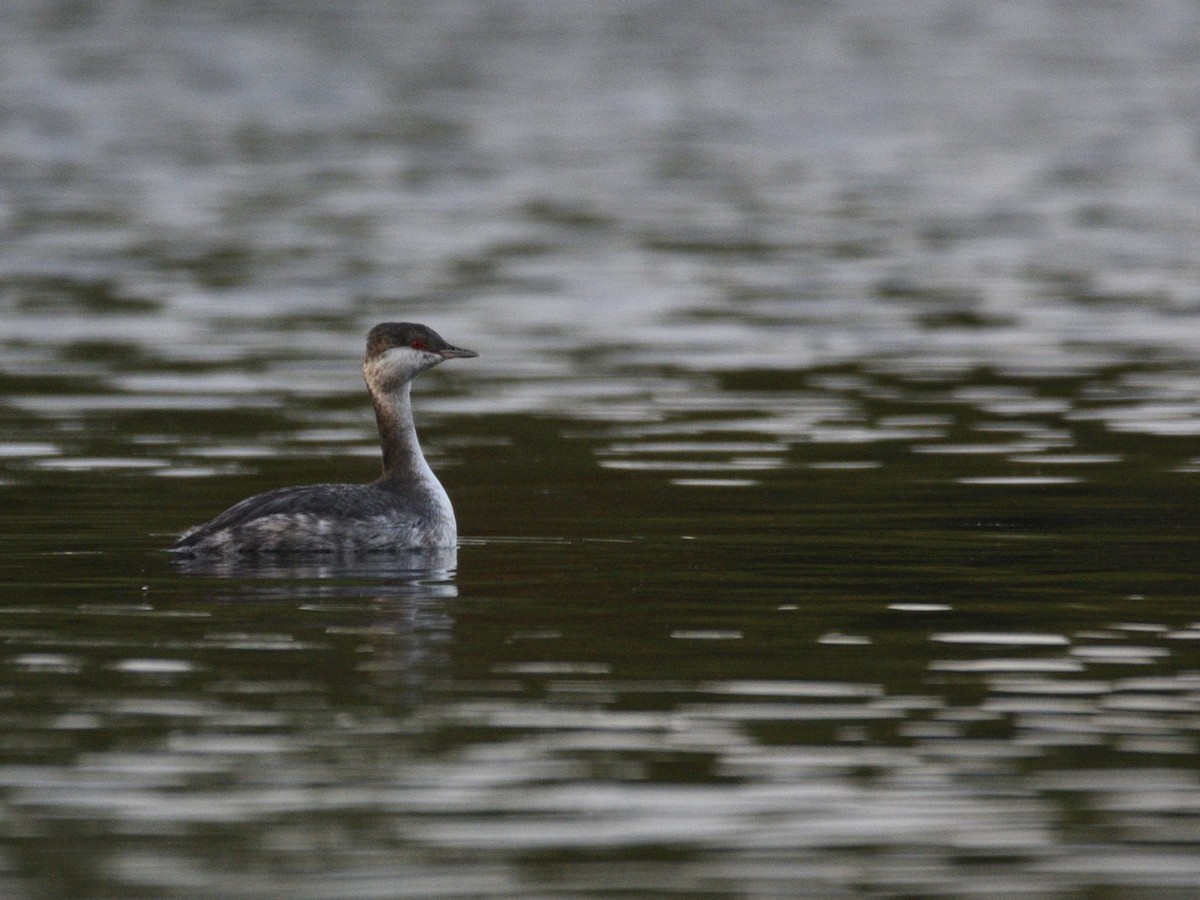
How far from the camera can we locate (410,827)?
33.2 ft

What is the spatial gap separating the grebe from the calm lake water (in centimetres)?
22

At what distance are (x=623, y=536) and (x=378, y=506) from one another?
144cm

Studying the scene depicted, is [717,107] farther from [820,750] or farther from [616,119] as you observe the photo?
[820,750]

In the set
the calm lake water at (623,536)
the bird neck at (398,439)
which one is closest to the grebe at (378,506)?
the bird neck at (398,439)

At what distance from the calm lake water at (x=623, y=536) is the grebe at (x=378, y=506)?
220 millimetres

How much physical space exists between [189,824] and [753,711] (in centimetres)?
269

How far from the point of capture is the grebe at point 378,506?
16.0 metres

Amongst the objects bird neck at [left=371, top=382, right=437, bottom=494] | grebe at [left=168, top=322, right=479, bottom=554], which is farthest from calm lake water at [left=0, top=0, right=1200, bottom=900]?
bird neck at [left=371, top=382, right=437, bottom=494]

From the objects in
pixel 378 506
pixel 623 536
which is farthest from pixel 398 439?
pixel 623 536

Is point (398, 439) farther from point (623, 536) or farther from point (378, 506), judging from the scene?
point (623, 536)

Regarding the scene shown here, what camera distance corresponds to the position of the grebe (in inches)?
631

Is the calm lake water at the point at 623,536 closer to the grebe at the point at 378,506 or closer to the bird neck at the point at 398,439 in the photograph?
the grebe at the point at 378,506

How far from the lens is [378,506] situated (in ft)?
54.6

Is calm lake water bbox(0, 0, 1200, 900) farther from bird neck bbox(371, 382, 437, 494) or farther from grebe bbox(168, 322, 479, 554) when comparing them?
bird neck bbox(371, 382, 437, 494)
